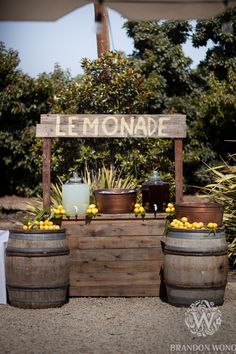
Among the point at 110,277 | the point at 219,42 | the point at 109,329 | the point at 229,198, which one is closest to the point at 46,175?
the point at 110,277

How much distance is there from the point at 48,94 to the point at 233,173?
8066 millimetres

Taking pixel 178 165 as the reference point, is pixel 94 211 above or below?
below

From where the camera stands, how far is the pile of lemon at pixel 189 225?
A: 19.0 ft

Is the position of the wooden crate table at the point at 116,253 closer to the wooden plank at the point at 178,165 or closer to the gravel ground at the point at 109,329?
the gravel ground at the point at 109,329

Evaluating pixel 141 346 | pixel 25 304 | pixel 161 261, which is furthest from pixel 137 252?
pixel 141 346

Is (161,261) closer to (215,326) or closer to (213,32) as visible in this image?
(215,326)

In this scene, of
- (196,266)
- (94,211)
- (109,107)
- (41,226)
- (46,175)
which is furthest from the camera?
(109,107)

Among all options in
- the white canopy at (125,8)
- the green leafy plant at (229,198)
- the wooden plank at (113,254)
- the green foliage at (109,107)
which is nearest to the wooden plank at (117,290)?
the wooden plank at (113,254)

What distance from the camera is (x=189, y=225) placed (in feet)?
19.3

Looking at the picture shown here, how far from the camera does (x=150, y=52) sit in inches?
635

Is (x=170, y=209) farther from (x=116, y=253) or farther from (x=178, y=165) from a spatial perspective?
(x=116, y=253)

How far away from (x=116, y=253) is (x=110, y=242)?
12 centimetres

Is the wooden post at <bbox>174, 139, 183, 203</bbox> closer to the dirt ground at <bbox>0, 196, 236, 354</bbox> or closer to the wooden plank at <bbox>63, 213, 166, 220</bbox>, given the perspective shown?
the wooden plank at <bbox>63, 213, 166, 220</bbox>

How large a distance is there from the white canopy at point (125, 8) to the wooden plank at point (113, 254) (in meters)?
2.24
